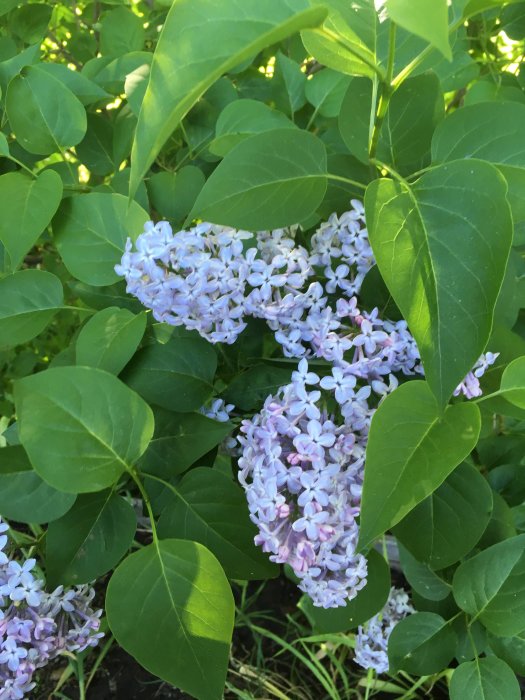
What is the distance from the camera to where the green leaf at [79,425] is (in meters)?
0.72

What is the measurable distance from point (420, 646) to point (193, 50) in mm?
776

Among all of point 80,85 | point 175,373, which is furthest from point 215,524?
point 80,85

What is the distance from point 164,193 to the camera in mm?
915

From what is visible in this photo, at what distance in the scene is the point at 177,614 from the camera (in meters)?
0.73

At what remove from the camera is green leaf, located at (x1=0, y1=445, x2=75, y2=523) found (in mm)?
772

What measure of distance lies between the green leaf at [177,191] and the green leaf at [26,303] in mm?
176

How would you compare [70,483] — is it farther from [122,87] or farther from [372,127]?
[122,87]

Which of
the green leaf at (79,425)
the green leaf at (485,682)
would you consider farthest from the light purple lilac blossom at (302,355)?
the green leaf at (485,682)

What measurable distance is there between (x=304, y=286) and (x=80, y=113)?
15.3 inches

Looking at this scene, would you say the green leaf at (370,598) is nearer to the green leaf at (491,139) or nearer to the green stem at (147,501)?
the green stem at (147,501)

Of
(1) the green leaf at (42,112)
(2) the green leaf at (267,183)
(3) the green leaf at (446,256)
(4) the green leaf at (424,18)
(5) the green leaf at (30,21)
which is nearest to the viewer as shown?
(4) the green leaf at (424,18)

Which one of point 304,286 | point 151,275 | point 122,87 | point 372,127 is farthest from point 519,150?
point 122,87

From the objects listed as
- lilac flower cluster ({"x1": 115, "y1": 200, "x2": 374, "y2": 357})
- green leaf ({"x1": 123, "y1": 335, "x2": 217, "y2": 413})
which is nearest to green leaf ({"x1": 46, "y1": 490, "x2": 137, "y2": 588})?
green leaf ({"x1": 123, "y1": 335, "x2": 217, "y2": 413})

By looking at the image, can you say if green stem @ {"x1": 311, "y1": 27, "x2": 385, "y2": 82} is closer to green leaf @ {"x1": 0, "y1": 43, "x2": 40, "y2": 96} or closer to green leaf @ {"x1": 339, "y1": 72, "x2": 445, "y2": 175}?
green leaf @ {"x1": 339, "y1": 72, "x2": 445, "y2": 175}
